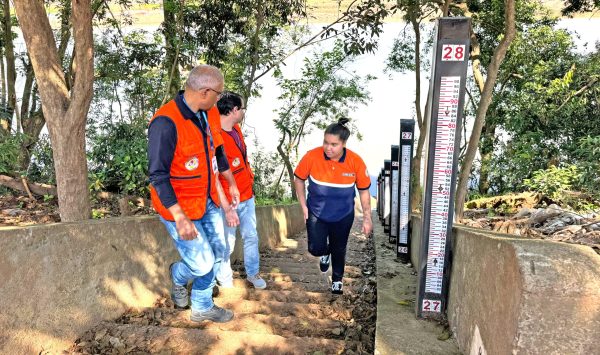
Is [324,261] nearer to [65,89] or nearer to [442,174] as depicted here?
[442,174]

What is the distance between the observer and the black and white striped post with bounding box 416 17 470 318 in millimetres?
2779

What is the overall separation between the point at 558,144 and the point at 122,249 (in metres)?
12.1

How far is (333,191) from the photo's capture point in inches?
160

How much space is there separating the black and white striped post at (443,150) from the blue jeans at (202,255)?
1402mm

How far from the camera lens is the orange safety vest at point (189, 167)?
117 inches

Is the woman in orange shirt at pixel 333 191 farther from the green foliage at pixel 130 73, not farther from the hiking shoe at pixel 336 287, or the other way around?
the green foliage at pixel 130 73

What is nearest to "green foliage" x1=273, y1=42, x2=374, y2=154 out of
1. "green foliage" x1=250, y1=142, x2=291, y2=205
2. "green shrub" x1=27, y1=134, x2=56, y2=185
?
"green foliage" x1=250, y1=142, x2=291, y2=205

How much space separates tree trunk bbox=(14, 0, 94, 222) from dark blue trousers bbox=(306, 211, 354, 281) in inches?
88.7

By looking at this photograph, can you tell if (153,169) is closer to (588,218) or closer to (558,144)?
(588,218)

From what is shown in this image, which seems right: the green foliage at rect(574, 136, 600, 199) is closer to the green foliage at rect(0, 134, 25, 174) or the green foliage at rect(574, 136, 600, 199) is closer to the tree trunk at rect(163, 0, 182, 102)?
the tree trunk at rect(163, 0, 182, 102)

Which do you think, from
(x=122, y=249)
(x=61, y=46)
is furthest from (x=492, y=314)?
(x=61, y=46)

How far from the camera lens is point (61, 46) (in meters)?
11.3

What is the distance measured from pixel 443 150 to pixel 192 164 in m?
1.57

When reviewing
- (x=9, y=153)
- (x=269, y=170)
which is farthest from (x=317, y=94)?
(x=9, y=153)
